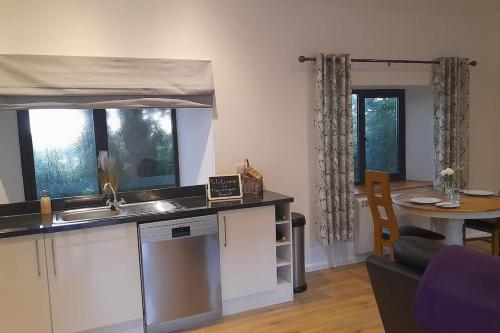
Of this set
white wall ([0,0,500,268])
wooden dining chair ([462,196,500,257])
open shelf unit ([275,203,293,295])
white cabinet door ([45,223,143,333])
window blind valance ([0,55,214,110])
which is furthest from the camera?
wooden dining chair ([462,196,500,257])

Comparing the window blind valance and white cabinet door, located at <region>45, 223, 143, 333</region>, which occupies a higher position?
the window blind valance

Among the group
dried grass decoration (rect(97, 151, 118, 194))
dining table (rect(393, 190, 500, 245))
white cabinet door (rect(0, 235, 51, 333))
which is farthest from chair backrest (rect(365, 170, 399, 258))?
white cabinet door (rect(0, 235, 51, 333))

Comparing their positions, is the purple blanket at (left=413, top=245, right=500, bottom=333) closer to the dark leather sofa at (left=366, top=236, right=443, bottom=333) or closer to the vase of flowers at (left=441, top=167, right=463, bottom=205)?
the dark leather sofa at (left=366, top=236, right=443, bottom=333)

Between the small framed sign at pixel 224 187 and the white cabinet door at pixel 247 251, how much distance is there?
31 centimetres

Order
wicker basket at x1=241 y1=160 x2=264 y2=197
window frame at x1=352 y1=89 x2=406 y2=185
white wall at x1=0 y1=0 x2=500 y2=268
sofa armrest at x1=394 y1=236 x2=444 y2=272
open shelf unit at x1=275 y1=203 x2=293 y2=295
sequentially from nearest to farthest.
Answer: sofa armrest at x1=394 y1=236 x2=444 y2=272, white wall at x1=0 y1=0 x2=500 y2=268, open shelf unit at x1=275 y1=203 x2=293 y2=295, wicker basket at x1=241 y1=160 x2=264 y2=197, window frame at x1=352 y1=89 x2=406 y2=185

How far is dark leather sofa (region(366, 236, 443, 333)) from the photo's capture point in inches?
72.3

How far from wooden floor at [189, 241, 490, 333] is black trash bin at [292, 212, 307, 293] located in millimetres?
91

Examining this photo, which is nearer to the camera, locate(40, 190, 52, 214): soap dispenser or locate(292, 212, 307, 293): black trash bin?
locate(40, 190, 52, 214): soap dispenser

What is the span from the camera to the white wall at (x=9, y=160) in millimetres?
3018

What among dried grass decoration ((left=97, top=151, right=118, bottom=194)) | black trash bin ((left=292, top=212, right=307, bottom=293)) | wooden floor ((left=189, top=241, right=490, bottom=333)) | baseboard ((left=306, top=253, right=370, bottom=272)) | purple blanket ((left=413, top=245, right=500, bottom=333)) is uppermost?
dried grass decoration ((left=97, top=151, right=118, bottom=194))

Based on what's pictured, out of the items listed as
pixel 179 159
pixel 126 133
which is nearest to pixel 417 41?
pixel 179 159

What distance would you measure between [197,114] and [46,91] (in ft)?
4.08

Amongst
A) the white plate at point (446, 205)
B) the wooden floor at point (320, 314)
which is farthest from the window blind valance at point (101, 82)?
the white plate at point (446, 205)

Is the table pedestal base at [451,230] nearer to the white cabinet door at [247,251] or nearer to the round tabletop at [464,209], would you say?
the round tabletop at [464,209]
